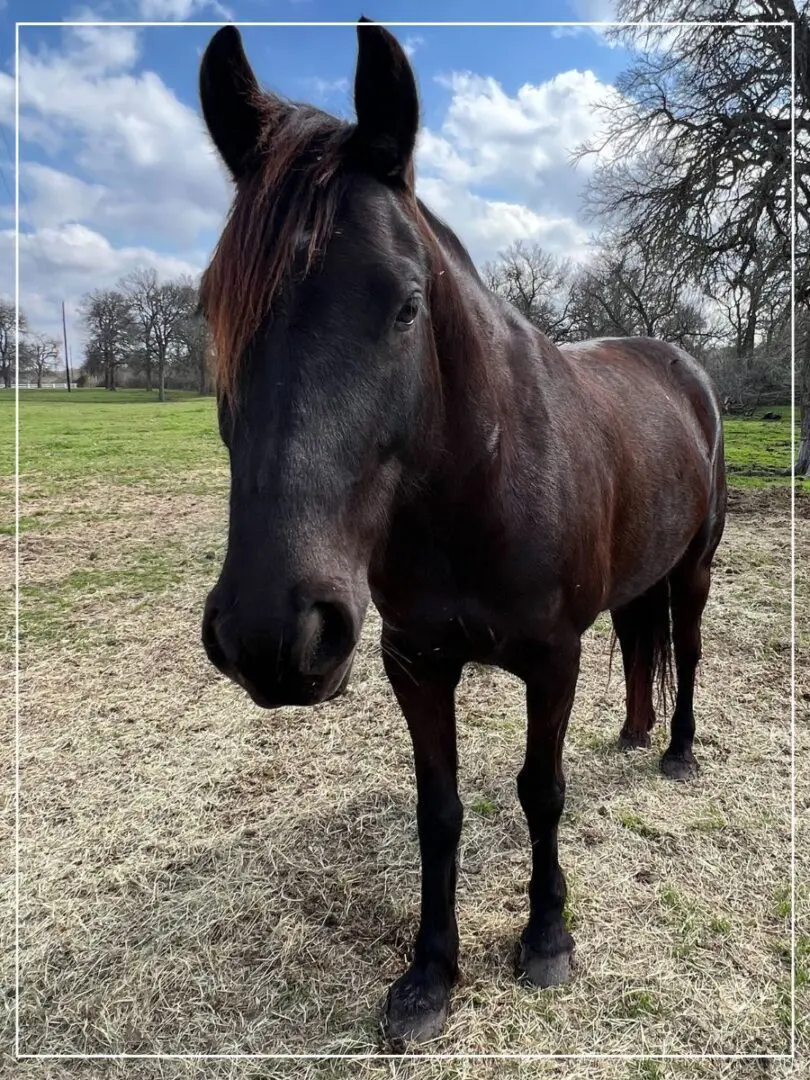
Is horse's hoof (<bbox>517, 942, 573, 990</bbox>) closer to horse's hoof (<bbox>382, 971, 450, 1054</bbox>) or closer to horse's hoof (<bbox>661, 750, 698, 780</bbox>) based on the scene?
horse's hoof (<bbox>382, 971, 450, 1054</bbox>)

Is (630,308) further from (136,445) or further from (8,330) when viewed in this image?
(136,445)

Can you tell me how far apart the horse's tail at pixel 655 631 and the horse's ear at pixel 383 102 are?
272cm

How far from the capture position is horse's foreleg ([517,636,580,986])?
2.05m

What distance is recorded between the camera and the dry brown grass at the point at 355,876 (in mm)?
2037

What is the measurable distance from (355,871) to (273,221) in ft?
8.10

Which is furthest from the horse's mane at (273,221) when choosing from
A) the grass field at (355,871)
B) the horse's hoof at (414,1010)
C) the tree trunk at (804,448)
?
the tree trunk at (804,448)

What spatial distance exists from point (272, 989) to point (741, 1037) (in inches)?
59.3

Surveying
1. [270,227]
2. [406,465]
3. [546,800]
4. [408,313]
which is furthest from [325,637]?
[546,800]

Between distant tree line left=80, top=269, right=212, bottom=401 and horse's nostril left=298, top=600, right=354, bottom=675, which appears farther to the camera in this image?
distant tree line left=80, top=269, right=212, bottom=401

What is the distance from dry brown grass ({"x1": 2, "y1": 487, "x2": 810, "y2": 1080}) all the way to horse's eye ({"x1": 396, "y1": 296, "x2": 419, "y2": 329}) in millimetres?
2129

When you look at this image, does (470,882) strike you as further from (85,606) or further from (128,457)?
(128,457)

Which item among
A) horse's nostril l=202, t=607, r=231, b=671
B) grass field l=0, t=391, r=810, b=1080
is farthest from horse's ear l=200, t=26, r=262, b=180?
horse's nostril l=202, t=607, r=231, b=671

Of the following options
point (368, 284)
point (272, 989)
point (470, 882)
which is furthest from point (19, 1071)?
point (368, 284)

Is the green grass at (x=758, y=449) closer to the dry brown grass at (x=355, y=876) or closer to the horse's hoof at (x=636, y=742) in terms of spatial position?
the horse's hoof at (x=636, y=742)
